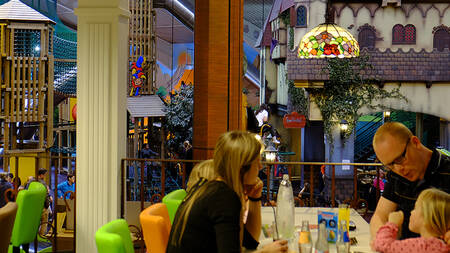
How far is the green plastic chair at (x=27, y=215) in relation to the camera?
3.67 m

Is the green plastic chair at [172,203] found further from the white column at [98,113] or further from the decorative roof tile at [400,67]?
the decorative roof tile at [400,67]

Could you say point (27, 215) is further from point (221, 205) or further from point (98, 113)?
point (221, 205)

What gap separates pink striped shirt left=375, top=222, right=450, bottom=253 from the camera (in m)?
2.09

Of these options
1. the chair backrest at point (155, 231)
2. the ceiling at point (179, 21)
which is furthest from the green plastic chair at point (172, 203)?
the ceiling at point (179, 21)

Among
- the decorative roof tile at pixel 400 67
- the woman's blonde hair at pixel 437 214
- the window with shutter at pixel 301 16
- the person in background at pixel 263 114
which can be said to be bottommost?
the woman's blonde hair at pixel 437 214

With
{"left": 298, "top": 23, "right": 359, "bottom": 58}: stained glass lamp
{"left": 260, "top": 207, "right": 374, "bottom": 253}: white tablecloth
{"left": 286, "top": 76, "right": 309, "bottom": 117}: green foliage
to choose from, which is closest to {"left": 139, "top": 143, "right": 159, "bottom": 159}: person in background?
{"left": 286, "top": 76, "right": 309, "bottom": 117}: green foliage

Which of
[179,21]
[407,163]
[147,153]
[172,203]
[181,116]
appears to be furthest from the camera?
[179,21]

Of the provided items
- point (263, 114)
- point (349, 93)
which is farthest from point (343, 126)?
point (263, 114)

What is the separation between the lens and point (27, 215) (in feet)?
12.2

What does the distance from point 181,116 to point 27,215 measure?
30.1 ft

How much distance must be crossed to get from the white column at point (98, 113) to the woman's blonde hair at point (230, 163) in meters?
2.29

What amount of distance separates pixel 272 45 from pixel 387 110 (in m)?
5.31

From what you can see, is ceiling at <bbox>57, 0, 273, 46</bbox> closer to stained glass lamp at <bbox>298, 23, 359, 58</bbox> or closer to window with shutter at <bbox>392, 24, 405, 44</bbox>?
window with shutter at <bbox>392, 24, 405, 44</bbox>

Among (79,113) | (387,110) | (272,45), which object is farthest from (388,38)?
(79,113)
